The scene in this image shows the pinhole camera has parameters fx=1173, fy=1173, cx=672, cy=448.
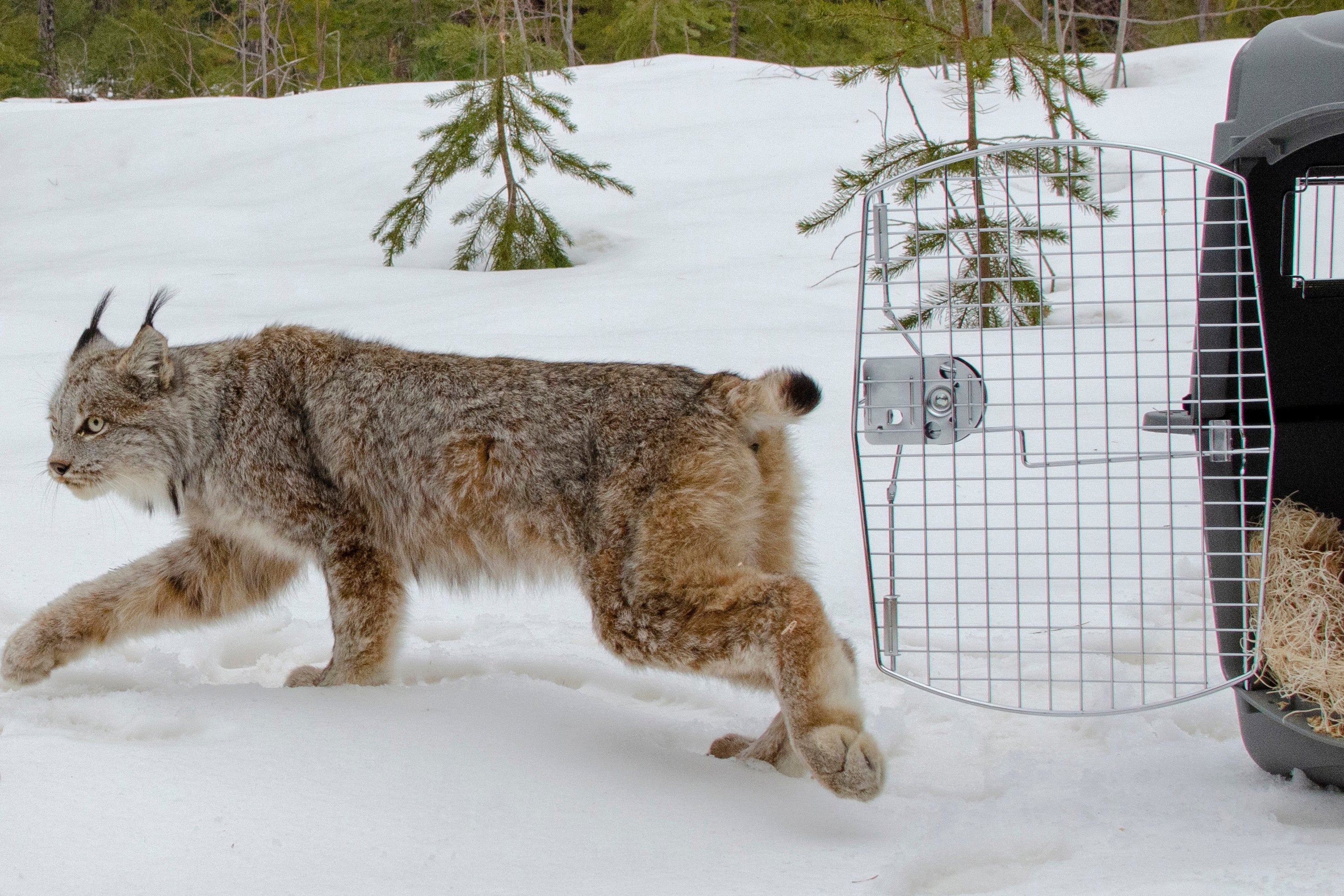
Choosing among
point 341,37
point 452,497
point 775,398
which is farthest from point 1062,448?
point 341,37

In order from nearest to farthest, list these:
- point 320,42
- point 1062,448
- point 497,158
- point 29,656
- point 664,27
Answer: point 29,656, point 1062,448, point 497,158, point 664,27, point 320,42

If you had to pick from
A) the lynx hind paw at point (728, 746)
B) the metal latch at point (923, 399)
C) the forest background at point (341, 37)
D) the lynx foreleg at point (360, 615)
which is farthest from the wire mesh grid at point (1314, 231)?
the forest background at point (341, 37)

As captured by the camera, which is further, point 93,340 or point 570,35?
point 570,35

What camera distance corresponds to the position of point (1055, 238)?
466 cm

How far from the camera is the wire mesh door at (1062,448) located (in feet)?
8.68

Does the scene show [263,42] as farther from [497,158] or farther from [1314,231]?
[1314,231]

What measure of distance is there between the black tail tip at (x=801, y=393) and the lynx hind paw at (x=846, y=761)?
79 cm

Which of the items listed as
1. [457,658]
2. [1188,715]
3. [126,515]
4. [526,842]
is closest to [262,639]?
[457,658]

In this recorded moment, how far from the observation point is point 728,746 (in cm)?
327

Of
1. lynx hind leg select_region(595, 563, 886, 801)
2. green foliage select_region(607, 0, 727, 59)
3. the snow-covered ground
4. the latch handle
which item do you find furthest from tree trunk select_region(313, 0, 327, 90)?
the latch handle

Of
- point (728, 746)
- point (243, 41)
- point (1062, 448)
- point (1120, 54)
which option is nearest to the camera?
point (728, 746)

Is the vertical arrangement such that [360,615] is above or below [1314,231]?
below

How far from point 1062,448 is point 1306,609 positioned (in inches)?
85.6

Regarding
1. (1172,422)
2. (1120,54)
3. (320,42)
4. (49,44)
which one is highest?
(49,44)
